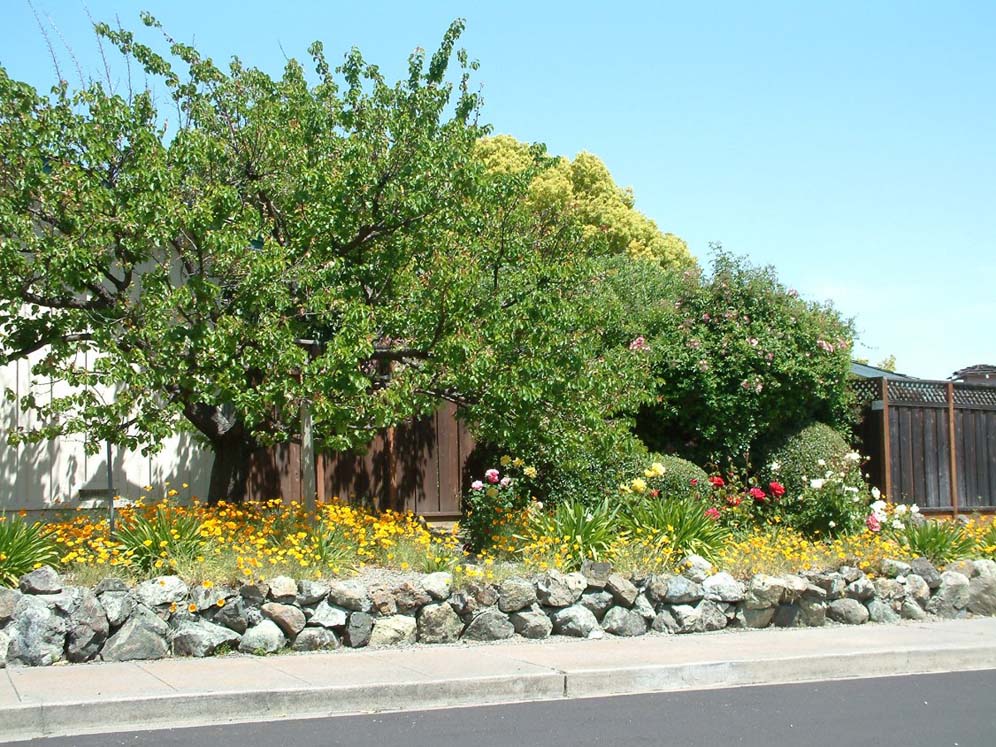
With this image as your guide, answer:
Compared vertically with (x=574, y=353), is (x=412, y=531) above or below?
below

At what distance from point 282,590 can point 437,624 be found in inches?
54.7

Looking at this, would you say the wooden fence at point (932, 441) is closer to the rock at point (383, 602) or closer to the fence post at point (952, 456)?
the fence post at point (952, 456)

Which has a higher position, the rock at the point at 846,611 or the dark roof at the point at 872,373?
the dark roof at the point at 872,373

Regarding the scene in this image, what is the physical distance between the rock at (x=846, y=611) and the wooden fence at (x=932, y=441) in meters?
5.42

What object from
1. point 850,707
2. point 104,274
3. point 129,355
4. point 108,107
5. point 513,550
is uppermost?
point 108,107

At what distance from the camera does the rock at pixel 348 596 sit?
9320mm

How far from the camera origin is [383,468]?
13883mm

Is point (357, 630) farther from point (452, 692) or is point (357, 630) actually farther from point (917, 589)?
point (917, 589)

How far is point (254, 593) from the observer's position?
9.12 metres

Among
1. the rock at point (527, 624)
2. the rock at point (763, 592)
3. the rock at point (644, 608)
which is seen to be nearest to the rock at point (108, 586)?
the rock at point (527, 624)

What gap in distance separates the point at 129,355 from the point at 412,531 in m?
3.49

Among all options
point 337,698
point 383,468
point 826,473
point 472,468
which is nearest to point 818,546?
point 826,473

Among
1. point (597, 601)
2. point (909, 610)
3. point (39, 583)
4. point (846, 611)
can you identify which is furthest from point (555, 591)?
point (39, 583)

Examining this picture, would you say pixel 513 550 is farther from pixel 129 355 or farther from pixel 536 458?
pixel 129 355
